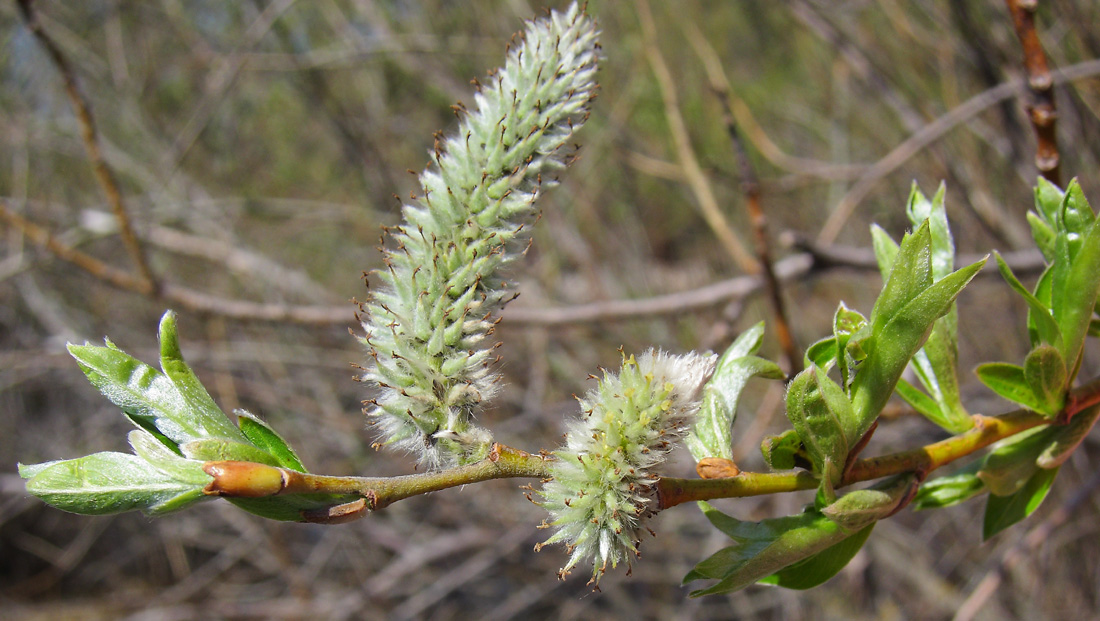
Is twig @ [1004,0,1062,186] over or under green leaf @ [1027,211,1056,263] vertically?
over

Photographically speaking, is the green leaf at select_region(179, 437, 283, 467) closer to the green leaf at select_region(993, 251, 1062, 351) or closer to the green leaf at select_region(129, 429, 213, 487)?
the green leaf at select_region(129, 429, 213, 487)

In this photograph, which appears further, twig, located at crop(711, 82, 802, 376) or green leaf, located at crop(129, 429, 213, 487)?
twig, located at crop(711, 82, 802, 376)

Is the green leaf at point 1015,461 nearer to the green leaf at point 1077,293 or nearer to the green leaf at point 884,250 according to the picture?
the green leaf at point 1077,293

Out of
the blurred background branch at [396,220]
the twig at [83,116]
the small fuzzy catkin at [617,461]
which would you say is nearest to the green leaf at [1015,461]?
the small fuzzy catkin at [617,461]

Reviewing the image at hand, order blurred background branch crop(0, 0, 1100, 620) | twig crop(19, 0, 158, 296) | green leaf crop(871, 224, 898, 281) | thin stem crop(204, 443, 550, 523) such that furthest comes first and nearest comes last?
blurred background branch crop(0, 0, 1100, 620), twig crop(19, 0, 158, 296), green leaf crop(871, 224, 898, 281), thin stem crop(204, 443, 550, 523)

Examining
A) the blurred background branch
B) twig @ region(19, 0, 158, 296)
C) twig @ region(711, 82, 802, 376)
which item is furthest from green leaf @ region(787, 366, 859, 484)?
twig @ region(19, 0, 158, 296)

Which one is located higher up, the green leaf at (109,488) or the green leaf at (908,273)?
the green leaf at (109,488)
